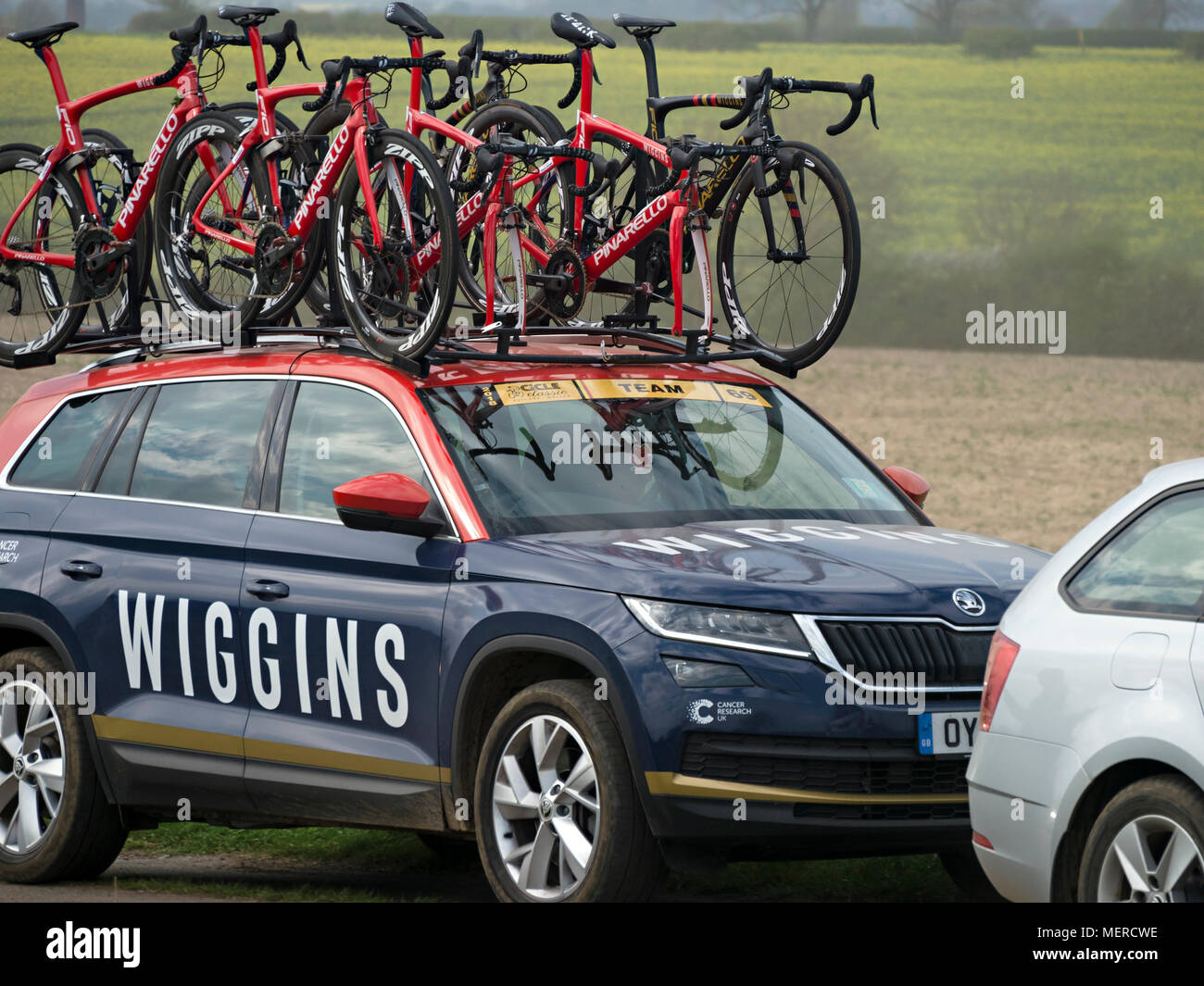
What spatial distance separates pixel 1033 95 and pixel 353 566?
Result: 51.9 metres

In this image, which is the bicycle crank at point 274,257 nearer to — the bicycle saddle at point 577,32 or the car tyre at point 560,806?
the bicycle saddle at point 577,32

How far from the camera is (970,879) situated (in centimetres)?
812

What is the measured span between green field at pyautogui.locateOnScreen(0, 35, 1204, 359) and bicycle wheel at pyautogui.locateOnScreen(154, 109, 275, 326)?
36.7 meters

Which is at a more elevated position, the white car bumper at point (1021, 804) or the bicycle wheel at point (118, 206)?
the bicycle wheel at point (118, 206)

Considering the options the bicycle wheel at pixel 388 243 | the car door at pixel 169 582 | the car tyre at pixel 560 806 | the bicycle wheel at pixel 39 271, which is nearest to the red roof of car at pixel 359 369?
the car door at pixel 169 582

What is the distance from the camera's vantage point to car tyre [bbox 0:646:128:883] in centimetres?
875

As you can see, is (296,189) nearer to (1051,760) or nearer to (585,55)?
(585,55)

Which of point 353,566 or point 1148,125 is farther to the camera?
point 1148,125

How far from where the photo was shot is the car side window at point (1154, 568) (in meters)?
5.80

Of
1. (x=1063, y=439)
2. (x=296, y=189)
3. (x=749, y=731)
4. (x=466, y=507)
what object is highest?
(x=296, y=189)

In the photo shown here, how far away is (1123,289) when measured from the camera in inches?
1975

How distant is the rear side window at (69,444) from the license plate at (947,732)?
383cm

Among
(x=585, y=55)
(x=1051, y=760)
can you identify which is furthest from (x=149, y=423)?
(x=1051, y=760)

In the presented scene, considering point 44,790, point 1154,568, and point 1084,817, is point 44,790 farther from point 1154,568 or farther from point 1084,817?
point 1154,568
